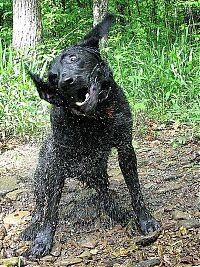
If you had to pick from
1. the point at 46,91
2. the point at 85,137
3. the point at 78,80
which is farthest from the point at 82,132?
the point at 78,80

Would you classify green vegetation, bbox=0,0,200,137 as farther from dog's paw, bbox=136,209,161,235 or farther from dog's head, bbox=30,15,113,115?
dog's head, bbox=30,15,113,115

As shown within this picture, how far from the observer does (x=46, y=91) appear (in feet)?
9.20

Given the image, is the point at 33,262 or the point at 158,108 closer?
the point at 33,262

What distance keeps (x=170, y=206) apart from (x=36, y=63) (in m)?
3.56

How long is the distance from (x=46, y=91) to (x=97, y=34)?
544 millimetres

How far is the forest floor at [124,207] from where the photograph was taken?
3066mm

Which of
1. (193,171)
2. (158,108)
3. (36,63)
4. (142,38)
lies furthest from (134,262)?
(142,38)

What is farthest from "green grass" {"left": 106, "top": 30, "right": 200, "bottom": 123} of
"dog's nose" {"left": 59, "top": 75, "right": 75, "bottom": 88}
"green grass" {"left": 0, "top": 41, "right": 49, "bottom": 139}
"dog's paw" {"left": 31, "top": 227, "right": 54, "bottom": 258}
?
"dog's nose" {"left": 59, "top": 75, "right": 75, "bottom": 88}

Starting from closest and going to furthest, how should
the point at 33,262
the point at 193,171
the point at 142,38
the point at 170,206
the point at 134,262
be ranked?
the point at 134,262 < the point at 33,262 < the point at 170,206 < the point at 193,171 < the point at 142,38

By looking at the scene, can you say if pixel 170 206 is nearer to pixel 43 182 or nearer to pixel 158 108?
pixel 43 182

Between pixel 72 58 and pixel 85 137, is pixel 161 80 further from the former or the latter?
pixel 72 58

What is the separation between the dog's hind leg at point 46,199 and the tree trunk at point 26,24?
5.30m

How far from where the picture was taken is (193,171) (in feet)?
13.7

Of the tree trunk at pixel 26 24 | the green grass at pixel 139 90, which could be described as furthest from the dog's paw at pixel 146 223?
the tree trunk at pixel 26 24
